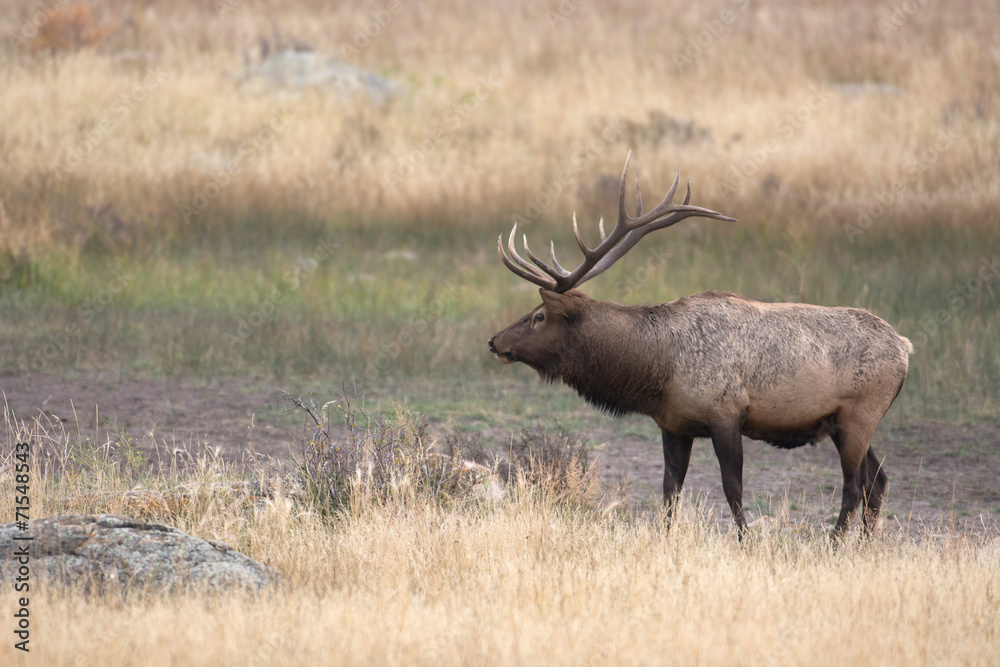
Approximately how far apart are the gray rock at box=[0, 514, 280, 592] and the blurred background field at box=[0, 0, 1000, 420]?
6936mm

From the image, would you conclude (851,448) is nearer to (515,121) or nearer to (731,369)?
(731,369)

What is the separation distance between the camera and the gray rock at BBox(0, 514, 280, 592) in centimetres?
616

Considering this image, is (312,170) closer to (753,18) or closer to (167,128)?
(167,128)

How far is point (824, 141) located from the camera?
21766 mm

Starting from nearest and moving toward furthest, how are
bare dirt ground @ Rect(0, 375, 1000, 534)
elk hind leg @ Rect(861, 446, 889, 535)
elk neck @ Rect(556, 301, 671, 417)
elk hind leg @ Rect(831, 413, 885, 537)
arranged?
elk hind leg @ Rect(831, 413, 885, 537) → elk neck @ Rect(556, 301, 671, 417) → elk hind leg @ Rect(861, 446, 889, 535) → bare dirt ground @ Rect(0, 375, 1000, 534)

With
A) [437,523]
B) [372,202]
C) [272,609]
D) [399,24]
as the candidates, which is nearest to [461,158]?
[372,202]

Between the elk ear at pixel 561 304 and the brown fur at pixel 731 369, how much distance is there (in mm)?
10

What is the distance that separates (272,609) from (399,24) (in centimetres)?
2853

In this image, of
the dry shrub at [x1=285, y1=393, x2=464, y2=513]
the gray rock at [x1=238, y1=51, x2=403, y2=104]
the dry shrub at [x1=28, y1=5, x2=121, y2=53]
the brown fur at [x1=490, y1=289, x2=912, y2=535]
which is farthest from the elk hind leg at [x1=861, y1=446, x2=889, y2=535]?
the dry shrub at [x1=28, y1=5, x2=121, y2=53]

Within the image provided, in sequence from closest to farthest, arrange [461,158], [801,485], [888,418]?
[801,485]
[888,418]
[461,158]

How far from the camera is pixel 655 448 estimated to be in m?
11.2

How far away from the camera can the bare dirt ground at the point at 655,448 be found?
9242mm

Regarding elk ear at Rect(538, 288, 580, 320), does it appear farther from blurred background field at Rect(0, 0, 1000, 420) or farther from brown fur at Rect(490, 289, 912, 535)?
blurred background field at Rect(0, 0, 1000, 420)

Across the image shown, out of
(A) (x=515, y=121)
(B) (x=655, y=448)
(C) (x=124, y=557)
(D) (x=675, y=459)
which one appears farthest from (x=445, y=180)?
(C) (x=124, y=557)
